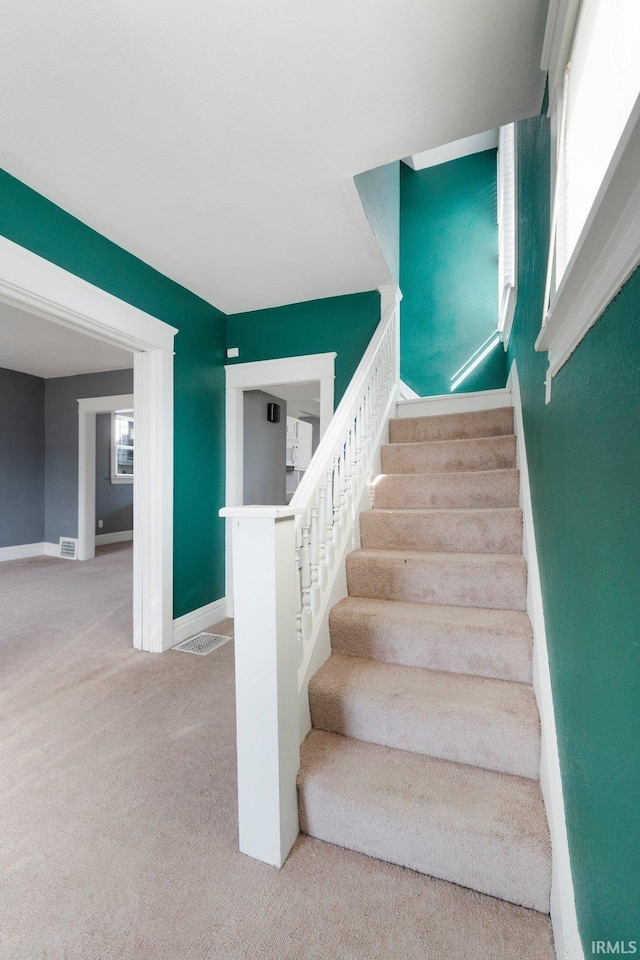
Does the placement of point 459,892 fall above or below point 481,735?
below

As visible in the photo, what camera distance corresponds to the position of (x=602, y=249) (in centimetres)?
69

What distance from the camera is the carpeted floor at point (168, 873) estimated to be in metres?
1.04

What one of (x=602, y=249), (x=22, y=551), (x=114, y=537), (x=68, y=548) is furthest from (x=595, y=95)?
(x=114, y=537)

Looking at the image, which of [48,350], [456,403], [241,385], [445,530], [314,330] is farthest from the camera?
[48,350]

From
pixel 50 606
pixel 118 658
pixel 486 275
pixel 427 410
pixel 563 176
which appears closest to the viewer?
pixel 563 176

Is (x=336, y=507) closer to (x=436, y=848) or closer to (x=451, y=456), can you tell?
(x=451, y=456)

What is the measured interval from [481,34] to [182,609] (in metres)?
3.25

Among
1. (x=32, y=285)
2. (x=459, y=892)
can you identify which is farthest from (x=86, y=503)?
(x=459, y=892)

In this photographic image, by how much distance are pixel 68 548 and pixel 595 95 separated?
6.65 m

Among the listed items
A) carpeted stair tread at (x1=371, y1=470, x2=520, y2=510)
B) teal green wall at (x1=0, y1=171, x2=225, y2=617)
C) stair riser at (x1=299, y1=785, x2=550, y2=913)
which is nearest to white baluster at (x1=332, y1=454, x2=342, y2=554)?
carpeted stair tread at (x1=371, y1=470, x2=520, y2=510)

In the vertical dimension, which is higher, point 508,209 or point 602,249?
point 508,209

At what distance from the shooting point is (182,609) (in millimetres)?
3047

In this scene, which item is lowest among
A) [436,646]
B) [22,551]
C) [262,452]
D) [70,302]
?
[22,551]

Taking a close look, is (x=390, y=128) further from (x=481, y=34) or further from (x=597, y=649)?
(x=597, y=649)
